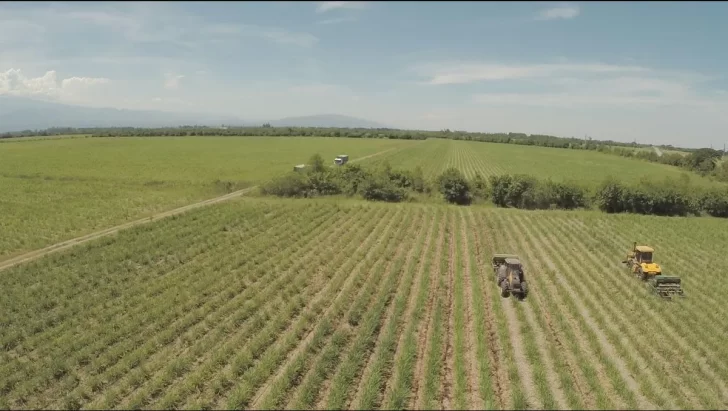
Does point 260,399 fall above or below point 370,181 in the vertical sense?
below

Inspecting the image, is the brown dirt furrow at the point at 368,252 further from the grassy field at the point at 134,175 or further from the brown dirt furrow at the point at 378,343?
the grassy field at the point at 134,175

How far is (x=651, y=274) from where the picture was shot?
21.3 meters

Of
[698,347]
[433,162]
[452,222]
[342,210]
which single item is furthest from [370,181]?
[433,162]

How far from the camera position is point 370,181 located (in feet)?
145

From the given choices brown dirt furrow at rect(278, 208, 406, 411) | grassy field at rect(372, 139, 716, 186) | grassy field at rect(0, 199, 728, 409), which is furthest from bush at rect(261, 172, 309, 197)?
grassy field at rect(372, 139, 716, 186)

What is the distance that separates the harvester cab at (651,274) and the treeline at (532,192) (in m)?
18.7

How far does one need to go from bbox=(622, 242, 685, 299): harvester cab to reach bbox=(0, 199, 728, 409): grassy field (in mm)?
520

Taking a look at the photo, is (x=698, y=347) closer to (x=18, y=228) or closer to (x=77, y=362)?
(x=77, y=362)

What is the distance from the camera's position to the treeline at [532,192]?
41.5 meters

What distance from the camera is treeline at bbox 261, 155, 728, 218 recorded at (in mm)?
41522

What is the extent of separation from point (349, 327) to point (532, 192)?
3210cm

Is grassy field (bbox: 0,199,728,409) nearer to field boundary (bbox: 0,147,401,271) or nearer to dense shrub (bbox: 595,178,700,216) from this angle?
field boundary (bbox: 0,147,401,271)

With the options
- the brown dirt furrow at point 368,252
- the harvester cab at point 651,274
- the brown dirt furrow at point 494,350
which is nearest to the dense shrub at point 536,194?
the brown dirt furrow at point 368,252

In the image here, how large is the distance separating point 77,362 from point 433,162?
76.1 m
